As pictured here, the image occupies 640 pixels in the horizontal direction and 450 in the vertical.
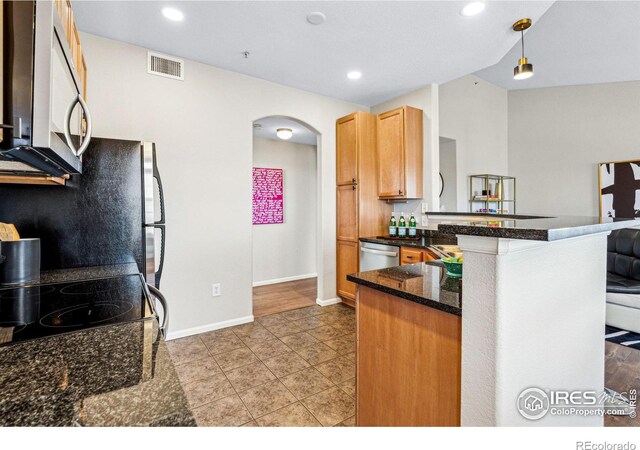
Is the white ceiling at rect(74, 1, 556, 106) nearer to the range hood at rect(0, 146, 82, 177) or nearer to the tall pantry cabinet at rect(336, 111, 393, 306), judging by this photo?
the tall pantry cabinet at rect(336, 111, 393, 306)

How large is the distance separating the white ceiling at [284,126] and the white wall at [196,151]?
2.93 feet

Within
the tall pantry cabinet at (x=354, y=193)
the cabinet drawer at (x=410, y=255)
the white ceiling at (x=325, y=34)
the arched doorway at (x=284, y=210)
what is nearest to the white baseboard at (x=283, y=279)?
the arched doorway at (x=284, y=210)

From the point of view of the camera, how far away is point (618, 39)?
3.47 m

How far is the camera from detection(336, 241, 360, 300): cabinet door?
3799 mm

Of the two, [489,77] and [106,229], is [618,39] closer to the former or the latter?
[489,77]

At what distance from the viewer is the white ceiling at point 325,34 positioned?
7.30ft

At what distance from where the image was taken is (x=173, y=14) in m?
2.30

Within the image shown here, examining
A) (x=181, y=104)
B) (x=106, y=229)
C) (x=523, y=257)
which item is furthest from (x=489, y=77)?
(x=106, y=229)

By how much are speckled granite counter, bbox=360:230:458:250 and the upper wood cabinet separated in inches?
19.9

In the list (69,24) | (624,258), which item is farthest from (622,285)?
(69,24)

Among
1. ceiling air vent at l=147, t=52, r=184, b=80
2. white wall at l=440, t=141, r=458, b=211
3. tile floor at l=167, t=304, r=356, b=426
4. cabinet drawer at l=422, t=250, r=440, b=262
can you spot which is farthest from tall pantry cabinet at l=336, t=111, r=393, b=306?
ceiling air vent at l=147, t=52, r=184, b=80

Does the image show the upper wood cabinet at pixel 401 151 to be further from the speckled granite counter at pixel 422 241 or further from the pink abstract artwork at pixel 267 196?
the pink abstract artwork at pixel 267 196

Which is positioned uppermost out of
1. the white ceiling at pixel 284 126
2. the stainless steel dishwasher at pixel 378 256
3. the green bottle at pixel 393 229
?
the white ceiling at pixel 284 126
